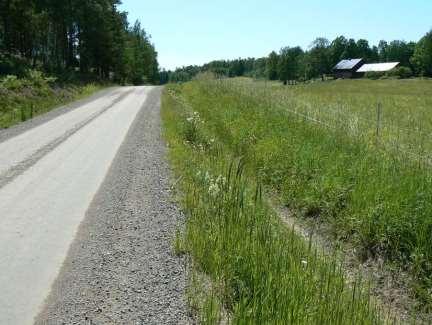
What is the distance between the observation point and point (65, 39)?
166ft

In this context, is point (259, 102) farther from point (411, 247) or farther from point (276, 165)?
Answer: point (411, 247)

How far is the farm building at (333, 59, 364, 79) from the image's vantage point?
383 feet

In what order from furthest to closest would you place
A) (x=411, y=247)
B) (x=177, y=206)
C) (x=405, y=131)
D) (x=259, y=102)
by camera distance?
1. (x=259, y=102)
2. (x=405, y=131)
3. (x=177, y=206)
4. (x=411, y=247)

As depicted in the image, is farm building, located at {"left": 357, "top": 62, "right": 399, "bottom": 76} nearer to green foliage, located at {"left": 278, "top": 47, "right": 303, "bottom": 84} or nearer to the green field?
green foliage, located at {"left": 278, "top": 47, "right": 303, "bottom": 84}

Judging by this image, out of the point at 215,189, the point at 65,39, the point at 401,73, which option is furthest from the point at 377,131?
the point at 401,73

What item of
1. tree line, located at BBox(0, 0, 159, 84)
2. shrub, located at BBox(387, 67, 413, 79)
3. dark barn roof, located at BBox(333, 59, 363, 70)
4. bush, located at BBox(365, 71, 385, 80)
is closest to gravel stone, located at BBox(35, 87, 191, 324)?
tree line, located at BBox(0, 0, 159, 84)

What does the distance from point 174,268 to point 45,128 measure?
14035 mm

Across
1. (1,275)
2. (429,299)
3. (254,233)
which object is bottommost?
(429,299)

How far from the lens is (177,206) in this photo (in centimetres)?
781

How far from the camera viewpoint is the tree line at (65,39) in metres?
37.6

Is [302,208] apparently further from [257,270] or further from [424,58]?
[424,58]

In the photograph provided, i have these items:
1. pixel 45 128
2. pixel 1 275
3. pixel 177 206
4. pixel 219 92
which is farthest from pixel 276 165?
pixel 219 92

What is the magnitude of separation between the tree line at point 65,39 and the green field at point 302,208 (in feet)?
78.9

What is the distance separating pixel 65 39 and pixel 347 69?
8434 cm
